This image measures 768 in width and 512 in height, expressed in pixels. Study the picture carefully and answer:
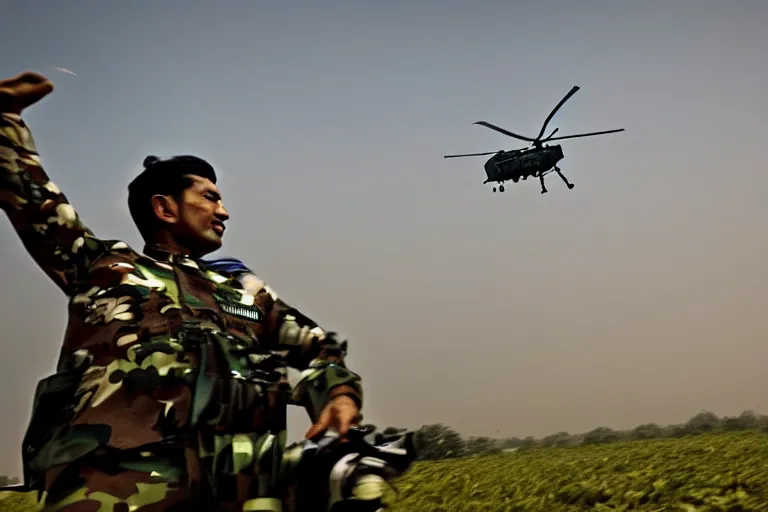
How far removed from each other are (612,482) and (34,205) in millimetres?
4802

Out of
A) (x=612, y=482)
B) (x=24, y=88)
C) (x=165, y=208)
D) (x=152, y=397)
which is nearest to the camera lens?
(x=152, y=397)

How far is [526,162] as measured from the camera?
63.7ft

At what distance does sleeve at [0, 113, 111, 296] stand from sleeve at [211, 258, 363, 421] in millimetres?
515

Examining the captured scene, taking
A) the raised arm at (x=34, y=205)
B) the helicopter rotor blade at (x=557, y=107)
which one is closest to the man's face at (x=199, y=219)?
the raised arm at (x=34, y=205)

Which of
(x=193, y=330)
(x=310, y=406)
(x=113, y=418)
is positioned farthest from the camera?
(x=310, y=406)

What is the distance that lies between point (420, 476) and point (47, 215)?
523 cm

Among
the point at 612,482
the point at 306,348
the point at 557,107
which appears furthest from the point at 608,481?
the point at 557,107

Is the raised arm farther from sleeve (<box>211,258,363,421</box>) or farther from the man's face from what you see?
sleeve (<box>211,258,363,421</box>)

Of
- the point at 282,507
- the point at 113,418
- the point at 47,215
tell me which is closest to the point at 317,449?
the point at 282,507

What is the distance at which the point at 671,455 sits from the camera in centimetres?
658

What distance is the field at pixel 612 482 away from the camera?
5.35m

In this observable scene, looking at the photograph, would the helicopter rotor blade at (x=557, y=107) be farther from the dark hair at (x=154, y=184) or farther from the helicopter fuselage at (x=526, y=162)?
the dark hair at (x=154, y=184)

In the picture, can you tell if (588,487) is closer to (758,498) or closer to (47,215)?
(758,498)

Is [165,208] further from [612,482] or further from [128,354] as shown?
[612,482]
